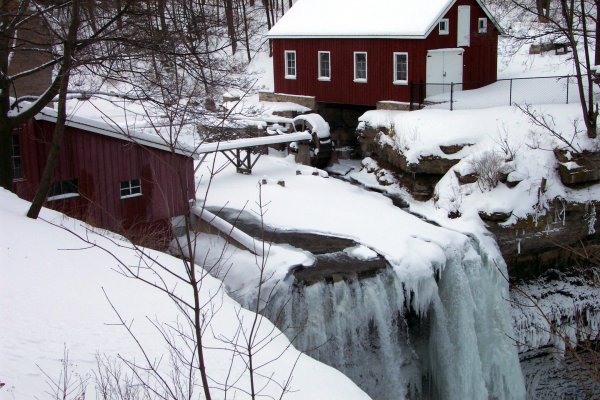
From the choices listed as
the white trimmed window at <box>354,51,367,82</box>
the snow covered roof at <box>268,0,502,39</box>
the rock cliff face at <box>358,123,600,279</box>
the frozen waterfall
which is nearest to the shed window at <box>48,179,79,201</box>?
the frozen waterfall

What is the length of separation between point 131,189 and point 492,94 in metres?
13.3

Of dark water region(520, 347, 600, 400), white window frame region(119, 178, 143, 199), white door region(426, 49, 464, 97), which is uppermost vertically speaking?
white door region(426, 49, 464, 97)

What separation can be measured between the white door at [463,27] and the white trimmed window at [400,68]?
6.90 ft

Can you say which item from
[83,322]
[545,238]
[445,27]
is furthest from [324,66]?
[83,322]

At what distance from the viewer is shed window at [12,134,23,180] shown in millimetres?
14055

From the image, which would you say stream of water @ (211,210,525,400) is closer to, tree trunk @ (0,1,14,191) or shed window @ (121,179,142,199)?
shed window @ (121,179,142,199)

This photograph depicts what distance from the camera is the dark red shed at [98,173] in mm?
14188

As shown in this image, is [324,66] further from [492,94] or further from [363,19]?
[492,94]

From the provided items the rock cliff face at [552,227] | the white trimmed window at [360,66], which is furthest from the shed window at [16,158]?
the white trimmed window at [360,66]

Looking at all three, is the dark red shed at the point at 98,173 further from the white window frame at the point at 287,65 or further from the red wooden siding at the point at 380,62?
the white window frame at the point at 287,65

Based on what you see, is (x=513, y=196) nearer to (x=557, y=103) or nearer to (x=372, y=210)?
(x=372, y=210)

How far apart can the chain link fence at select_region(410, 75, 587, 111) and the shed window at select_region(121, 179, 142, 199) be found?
1065cm

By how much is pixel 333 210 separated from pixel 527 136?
586cm

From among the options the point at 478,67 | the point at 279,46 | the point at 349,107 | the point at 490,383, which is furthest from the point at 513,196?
the point at 279,46
